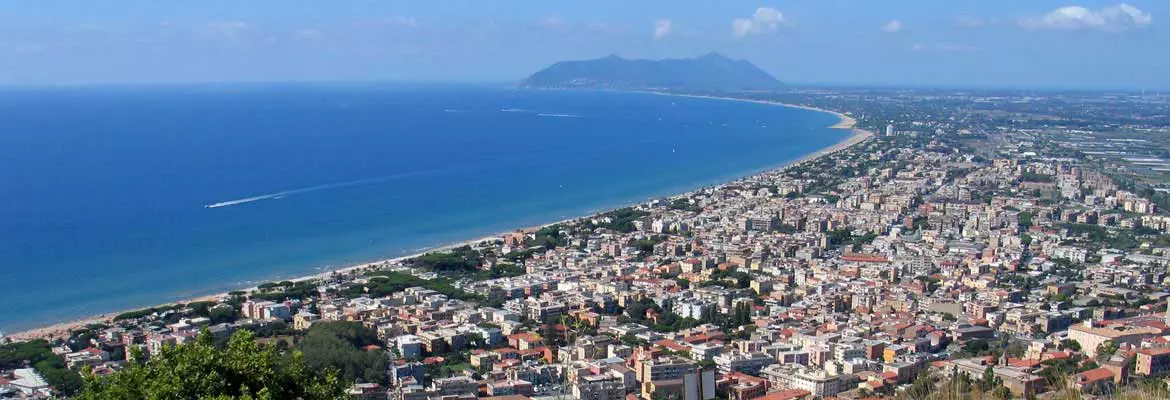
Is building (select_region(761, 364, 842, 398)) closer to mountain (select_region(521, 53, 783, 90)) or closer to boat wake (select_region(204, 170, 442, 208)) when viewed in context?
→ boat wake (select_region(204, 170, 442, 208))

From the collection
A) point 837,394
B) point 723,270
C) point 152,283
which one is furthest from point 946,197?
point 152,283

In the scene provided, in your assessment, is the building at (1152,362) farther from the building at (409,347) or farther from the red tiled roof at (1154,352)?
the building at (409,347)

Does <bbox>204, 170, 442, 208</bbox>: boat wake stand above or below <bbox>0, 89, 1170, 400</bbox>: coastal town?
above

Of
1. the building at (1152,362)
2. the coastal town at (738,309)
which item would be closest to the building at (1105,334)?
the coastal town at (738,309)

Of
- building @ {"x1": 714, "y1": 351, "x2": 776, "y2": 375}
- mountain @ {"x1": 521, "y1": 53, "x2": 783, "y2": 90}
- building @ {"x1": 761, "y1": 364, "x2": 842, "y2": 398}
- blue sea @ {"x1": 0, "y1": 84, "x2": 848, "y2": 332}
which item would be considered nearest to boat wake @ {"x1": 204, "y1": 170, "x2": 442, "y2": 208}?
blue sea @ {"x1": 0, "y1": 84, "x2": 848, "y2": 332}

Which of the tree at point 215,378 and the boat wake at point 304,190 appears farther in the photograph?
the boat wake at point 304,190

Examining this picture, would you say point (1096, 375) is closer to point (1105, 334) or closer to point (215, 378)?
point (1105, 334)

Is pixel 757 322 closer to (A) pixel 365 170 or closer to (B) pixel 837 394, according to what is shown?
(B) pixel 837 394
